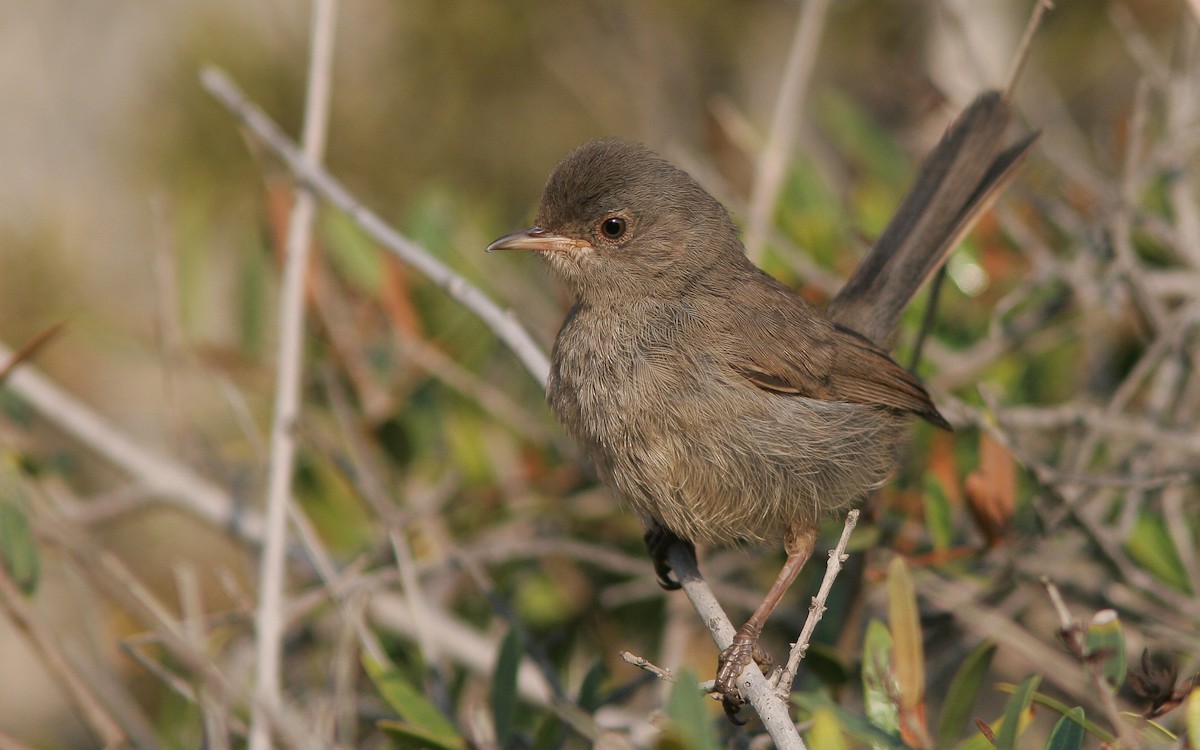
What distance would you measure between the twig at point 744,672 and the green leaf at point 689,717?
0.41m

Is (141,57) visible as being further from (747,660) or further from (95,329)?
(747,660)

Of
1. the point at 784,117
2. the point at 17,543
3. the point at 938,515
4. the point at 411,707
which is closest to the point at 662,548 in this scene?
the point at 938,515

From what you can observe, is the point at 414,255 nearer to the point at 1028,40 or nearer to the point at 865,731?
the point at 1028,40

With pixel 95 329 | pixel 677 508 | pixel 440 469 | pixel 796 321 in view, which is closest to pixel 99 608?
pixel 95 329

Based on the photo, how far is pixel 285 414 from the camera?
3.41 meters

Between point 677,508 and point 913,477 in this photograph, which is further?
point 913,477

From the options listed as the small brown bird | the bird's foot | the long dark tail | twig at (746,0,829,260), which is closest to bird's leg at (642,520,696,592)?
the small brown bird

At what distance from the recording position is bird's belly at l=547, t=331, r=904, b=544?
315 centimetres

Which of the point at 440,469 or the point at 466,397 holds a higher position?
the point at 466,397

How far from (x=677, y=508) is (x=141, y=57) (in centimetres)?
643

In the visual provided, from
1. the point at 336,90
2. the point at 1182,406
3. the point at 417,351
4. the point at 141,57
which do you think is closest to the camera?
the point at 1182,406

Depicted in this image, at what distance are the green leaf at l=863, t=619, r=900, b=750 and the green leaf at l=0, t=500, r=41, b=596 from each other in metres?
2.25

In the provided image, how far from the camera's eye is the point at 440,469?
14.0 ft

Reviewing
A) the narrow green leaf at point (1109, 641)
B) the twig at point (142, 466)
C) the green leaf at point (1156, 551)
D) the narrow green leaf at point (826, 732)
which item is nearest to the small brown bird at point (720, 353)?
the green leaf at point (1156, 551)
